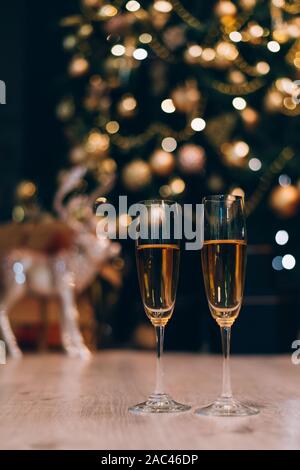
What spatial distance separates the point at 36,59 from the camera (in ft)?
9.66

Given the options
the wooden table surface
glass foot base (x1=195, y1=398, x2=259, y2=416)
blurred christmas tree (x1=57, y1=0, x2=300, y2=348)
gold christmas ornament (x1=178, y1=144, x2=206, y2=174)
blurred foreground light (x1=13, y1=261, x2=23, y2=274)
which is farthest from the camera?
gold christmas ornament (x1=178, y1=144, x2=206, y2=174)

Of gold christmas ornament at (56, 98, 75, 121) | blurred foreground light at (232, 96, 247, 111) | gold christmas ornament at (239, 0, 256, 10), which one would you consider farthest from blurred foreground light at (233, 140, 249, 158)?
gold christmas ornament at (56, 98, 75, 121)

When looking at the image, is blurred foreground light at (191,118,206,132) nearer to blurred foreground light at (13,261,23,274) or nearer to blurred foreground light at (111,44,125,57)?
blurred foreground light at (111,44,125,57)

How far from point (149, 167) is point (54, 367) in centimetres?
100

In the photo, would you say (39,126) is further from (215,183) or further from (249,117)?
(249,117)

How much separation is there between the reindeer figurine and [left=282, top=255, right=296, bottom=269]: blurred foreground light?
64 centimetres

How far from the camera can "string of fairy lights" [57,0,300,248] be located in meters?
2.18

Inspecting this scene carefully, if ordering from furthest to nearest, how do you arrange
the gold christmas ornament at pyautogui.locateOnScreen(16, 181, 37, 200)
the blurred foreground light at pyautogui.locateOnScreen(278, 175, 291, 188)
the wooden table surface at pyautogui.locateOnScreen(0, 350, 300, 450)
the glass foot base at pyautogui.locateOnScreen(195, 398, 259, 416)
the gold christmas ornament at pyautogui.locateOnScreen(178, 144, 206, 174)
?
the gold christmas ornament at pyautogui.locateOnScreen(16, 181, 37, 200), the blurred foreground light at pyautogui.locateOnScreen(278, 175, 291, 188), the gold christmas ornament at pyautogui.locateOnScreen(178, 144, 206, 174), the glass foot base at pyautogui.locateOnScreen(195, 398, 259, 416), the wooden table surface at pyautogui.locateOnScreen(0, 350, 300, 450)

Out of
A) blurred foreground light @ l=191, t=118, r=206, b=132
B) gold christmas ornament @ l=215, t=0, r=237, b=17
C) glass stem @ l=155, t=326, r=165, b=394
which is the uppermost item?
gold christmas ornament @ l=215, t=0, r=237, b=17

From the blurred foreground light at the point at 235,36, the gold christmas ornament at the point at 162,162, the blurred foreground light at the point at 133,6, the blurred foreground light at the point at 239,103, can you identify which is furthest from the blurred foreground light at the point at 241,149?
the blurred foreground light at the point at 133,6

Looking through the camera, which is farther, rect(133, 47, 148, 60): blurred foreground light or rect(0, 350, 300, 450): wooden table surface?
rect(133, 47, 148, 60): blurred foreground light

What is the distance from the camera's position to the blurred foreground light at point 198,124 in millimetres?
2285

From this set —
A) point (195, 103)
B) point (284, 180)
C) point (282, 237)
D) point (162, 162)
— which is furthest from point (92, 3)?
point (282, 237)
